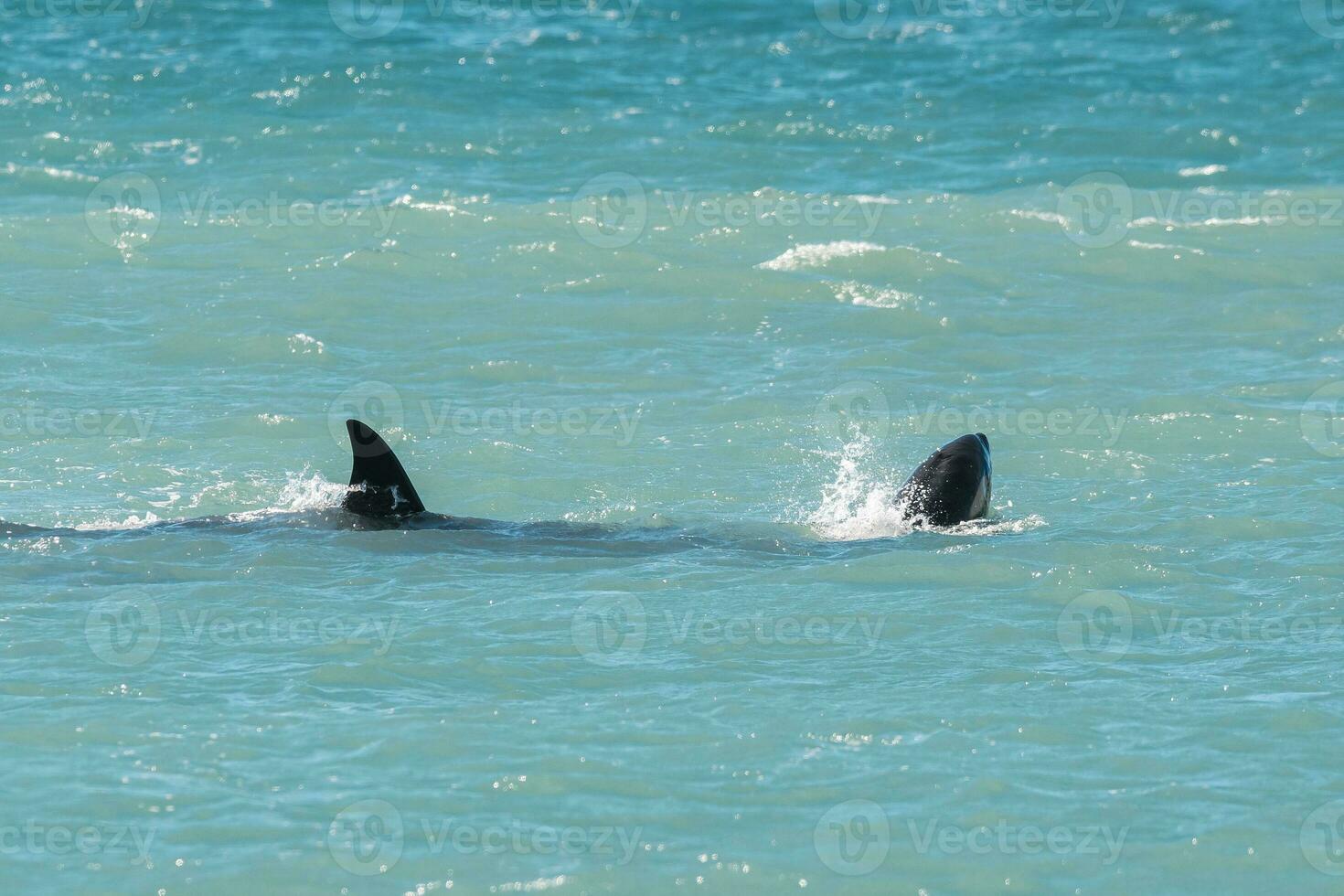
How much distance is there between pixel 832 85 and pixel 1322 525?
50.4ft

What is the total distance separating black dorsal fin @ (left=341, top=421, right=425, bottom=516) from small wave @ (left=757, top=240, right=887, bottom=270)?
24.9 ft

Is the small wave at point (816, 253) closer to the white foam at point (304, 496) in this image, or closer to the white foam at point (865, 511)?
the white foam at point (865, 511)

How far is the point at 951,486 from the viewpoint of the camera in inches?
456

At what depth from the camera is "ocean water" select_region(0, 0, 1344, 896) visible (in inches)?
282

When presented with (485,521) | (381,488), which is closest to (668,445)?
(485,521)

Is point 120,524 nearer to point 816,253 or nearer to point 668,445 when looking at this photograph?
point 668,445

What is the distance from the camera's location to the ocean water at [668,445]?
717cm

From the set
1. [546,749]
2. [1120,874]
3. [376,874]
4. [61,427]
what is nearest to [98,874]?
[376,874]

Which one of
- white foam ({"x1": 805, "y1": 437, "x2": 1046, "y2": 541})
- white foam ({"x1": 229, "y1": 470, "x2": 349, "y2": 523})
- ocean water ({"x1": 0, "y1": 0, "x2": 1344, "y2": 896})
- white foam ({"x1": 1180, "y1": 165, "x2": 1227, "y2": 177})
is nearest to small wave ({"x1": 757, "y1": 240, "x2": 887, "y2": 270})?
ocean water ({"x1": 0, "y1": 0, "x2": 1344, "y2": 896})

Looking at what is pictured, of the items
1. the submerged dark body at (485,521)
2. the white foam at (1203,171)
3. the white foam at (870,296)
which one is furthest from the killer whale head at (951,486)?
the white foam at (1203,171)

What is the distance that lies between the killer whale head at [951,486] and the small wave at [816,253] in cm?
654

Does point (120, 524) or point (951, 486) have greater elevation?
point (120, 524)

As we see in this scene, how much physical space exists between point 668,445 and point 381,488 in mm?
2852

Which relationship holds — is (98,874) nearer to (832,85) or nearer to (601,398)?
(601,398)
